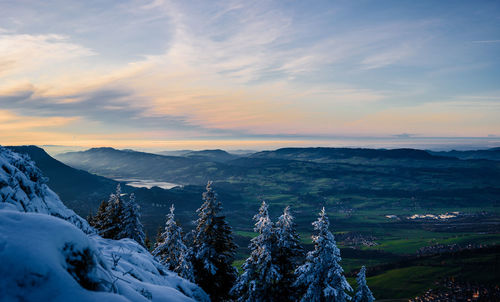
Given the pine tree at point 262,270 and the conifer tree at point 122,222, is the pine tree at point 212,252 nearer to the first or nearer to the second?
the pine tree at point 262,270

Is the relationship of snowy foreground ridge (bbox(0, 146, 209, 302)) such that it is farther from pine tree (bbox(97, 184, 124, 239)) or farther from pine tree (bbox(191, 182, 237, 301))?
pine tree (bbox(97, 184, 124, 239))

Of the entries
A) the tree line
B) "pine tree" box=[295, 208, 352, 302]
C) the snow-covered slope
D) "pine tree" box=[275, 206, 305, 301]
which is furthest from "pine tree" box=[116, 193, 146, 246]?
"pine tree" box=[295, 208, 352, 302]

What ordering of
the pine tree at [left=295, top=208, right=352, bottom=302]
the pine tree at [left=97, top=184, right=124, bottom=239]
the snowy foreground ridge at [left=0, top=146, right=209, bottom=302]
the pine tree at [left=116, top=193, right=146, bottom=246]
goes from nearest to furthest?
the snowy foreground ridge at [left=0, top=146, right=209, bottom=302] → the pine tree at [left=295, top=208, right=352, bottom=302] → the pine tree at [left=116, top=193, right=146, bottom=246] → the pine tree at [left=97, top=184, right=124, bottom=239]

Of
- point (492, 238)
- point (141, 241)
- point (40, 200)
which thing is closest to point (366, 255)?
point (492, 238)

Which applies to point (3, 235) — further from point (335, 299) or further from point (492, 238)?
point (492, 238)

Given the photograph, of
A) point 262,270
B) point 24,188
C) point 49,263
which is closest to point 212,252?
point 262,270

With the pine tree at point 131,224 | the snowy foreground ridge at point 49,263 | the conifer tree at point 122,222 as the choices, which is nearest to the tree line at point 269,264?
the pine tree at point 131,224

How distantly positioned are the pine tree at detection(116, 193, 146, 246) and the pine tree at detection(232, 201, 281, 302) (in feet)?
58.2

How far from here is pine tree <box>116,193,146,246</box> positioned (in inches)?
1328

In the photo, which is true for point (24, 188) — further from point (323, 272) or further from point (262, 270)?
point (323, 272)

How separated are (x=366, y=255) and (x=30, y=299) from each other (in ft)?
619

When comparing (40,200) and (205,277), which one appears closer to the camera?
(40,200)

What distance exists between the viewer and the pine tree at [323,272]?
19953 millimetres

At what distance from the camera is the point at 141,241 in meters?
33.9
